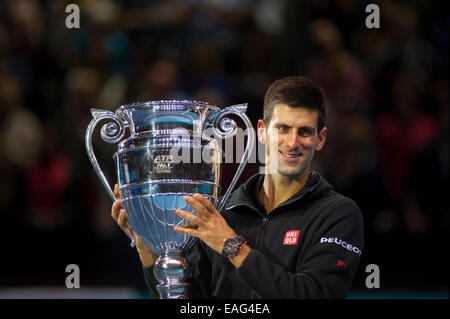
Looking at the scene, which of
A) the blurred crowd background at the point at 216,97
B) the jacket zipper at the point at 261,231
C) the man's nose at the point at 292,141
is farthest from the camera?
the blurred crowd background at the point at 216,97

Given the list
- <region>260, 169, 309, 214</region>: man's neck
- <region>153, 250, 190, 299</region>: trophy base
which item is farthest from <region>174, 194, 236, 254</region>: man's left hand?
<region>260, 169, 309, 214</region>: man's neck

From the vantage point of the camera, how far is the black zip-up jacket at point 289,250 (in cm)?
176

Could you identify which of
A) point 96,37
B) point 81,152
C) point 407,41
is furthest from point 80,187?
point 407,41

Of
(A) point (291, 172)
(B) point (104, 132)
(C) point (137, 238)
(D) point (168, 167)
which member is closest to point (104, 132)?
(B) point (104, 132)

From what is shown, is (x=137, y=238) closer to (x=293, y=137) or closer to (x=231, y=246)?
(x=231, y=246)

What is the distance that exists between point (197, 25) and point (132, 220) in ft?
11.8

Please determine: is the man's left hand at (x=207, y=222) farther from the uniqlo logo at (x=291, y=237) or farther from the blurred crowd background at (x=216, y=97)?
the blurred crowd background at (x=216, y=97)

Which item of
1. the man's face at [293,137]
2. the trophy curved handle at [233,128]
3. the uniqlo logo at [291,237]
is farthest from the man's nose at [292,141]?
the uniqlo logo at [291,237]

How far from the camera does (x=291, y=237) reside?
75.7 inches

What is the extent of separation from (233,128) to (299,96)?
217 millimetres

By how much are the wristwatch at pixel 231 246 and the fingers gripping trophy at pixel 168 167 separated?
0.50 ft

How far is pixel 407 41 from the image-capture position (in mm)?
4766

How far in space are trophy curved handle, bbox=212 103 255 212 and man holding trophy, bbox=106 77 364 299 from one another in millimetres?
92

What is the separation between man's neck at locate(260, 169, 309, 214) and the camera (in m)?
2.03
